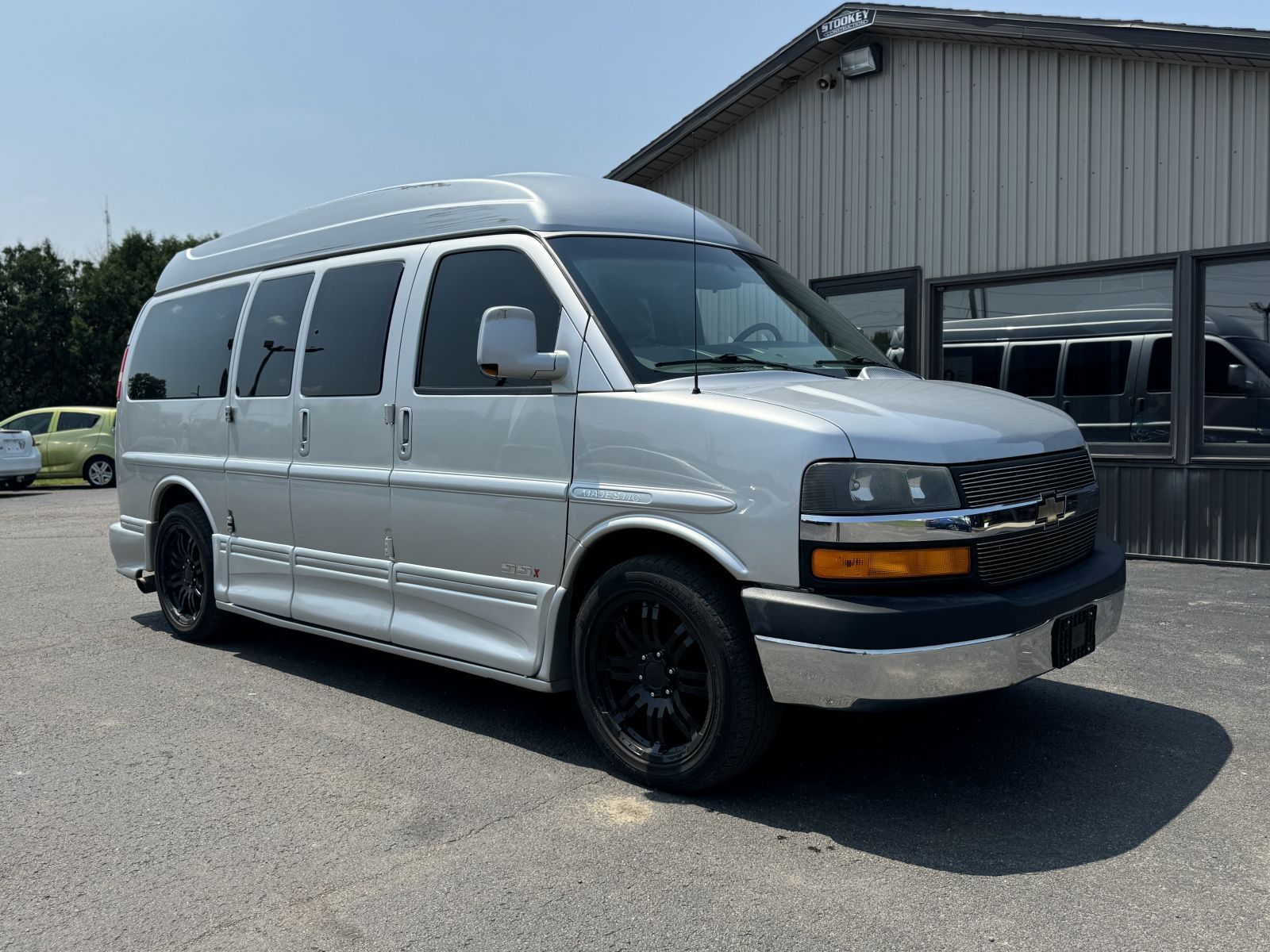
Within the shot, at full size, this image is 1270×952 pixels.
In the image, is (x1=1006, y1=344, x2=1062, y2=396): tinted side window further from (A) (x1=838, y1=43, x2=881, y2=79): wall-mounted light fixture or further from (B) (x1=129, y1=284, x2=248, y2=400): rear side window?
(B) (x1=129, y1=284, x2=248, y2=400): rear side window

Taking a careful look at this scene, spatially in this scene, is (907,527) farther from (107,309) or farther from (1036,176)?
(107,309)

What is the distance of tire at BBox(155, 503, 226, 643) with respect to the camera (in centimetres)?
649

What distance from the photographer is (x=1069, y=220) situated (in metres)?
9.72

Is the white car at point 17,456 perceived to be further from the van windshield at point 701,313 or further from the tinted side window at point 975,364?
the van windshield at point 701,313

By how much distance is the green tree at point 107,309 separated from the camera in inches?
1516

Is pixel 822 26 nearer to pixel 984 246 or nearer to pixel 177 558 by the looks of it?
pixel 984 246

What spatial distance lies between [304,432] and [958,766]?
342 centimetres

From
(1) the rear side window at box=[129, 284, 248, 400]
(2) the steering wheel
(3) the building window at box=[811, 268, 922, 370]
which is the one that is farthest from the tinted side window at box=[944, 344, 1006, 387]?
(1) the rear side window at box=[129, 284, 248, 400]

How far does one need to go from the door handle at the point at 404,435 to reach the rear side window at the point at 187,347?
182 cm

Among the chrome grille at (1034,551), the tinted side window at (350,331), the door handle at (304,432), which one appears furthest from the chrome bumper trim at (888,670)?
the door handle at (304,432)

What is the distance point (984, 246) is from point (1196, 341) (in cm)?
207

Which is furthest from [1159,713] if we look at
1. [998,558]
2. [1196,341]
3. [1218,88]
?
[1218,88]

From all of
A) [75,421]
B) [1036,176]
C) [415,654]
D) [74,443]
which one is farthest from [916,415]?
[75,421]

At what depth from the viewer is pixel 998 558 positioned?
12.3ft
